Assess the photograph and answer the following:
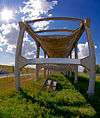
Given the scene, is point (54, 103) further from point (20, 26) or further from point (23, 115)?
point (20, 26)

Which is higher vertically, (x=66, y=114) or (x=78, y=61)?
(x=78, y=61)

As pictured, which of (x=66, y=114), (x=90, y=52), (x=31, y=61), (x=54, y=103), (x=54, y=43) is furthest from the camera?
(x=54, y=43)

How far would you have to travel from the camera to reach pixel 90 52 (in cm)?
2175

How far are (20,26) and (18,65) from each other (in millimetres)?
2601

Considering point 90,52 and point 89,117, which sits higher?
point 90,52

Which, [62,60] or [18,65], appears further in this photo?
[18,65]

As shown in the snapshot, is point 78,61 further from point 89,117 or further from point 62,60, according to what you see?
point 89,117

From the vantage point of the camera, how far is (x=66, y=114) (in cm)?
1282

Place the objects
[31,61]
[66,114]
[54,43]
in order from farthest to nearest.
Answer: [54,43] → [31,61] → [66,114]

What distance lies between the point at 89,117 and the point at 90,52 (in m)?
9.58

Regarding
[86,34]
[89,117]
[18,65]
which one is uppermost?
[86,34]

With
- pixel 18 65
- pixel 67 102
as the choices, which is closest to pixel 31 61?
pixel 18 65

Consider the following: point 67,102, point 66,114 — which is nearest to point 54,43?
point 67,102

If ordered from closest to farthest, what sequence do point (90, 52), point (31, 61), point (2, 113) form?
point (2, 113) < point (90, 52) < point (31, 61)
